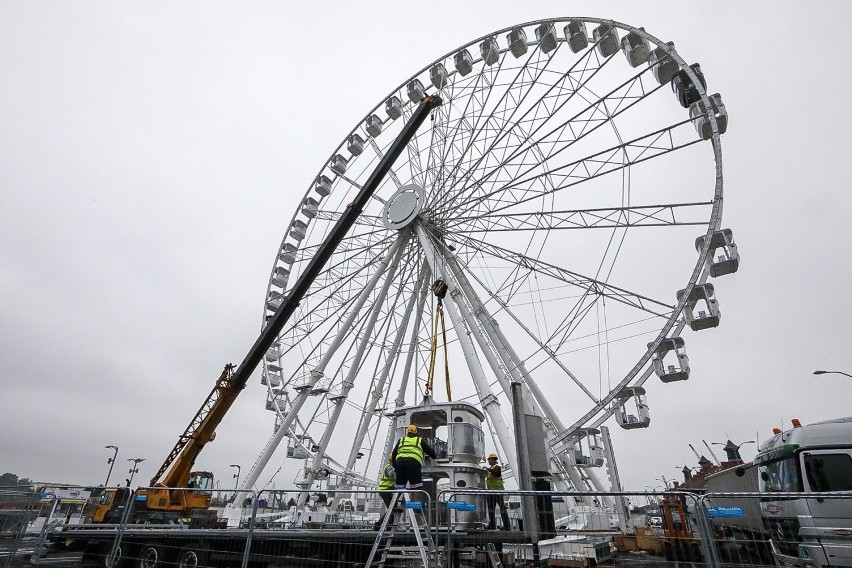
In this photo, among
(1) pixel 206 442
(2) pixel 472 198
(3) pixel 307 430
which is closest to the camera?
(1) pixel 206 442

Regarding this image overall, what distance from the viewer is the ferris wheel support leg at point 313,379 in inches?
568

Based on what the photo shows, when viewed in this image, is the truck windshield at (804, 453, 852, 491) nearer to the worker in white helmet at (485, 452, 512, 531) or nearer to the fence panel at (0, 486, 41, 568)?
the worker in white helmet at (485, 452, 512, 531)

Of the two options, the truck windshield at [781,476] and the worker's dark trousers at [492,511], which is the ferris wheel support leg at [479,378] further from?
the truck windshield at [781,476]

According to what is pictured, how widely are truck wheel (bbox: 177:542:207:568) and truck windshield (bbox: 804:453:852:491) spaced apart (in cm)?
992

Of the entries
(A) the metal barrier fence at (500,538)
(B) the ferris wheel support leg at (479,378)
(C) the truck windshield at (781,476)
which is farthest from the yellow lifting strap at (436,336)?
(C) the truck windshield at (781,476)

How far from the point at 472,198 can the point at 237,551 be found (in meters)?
11.7

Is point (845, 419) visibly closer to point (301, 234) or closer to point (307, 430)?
point (307, 430)

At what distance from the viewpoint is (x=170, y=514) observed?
37.7 ft

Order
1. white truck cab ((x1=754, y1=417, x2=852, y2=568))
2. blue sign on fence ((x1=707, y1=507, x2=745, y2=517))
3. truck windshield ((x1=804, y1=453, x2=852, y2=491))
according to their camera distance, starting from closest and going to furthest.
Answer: blue sign on fence ((x1=707, y1=507, x2=745, y2=517)) < white truck cab ((x1=754, y1=417, x2=852, y2=568)) < truck windshield ((x1=804, y1=453, x2=852, y2=491))

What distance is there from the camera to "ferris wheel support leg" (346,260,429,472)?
16422mm

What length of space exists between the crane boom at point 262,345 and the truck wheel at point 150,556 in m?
5.18

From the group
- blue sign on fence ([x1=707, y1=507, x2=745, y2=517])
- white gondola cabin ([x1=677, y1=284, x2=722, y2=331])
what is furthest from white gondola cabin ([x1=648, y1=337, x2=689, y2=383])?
blue sign on fence ([x1=707, y1=507, x2=745, y2=517])

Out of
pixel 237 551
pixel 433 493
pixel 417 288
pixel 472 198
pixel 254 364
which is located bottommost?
pixel 237 551

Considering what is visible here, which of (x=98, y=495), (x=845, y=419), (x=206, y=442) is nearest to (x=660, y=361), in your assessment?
(x=845, y=419)
